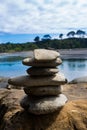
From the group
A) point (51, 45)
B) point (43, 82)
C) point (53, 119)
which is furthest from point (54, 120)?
point (51, 45)

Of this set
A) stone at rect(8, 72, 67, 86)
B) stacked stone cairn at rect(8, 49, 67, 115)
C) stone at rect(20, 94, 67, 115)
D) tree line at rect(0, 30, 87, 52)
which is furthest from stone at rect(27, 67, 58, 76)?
tree line at rect(0, 30, 87, 52)

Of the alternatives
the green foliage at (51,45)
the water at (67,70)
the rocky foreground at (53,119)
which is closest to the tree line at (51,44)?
the green foliage at (51,45)

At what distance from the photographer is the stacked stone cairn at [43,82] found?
33.4 ft

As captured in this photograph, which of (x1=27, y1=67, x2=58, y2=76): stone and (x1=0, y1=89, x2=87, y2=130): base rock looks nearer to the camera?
(x1=27, y1=67, x2=58, y2=76): stone

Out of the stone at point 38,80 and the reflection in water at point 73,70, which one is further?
the reflection in water at point 73,70

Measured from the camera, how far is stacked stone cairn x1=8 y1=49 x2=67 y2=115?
400 inches

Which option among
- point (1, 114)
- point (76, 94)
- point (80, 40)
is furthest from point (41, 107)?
point (80, 40)

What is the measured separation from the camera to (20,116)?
10977 millimetres

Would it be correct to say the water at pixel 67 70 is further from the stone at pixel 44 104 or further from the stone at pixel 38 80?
the stone at pixel 38 80

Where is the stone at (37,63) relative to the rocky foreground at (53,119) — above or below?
above

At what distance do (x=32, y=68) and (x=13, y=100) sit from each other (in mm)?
3008

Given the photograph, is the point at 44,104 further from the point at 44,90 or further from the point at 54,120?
the point at 54,120

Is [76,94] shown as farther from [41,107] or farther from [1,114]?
[41,107]

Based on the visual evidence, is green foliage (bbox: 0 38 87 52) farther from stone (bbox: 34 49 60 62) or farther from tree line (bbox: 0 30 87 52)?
stone (bbox: 34 49 60 62)
